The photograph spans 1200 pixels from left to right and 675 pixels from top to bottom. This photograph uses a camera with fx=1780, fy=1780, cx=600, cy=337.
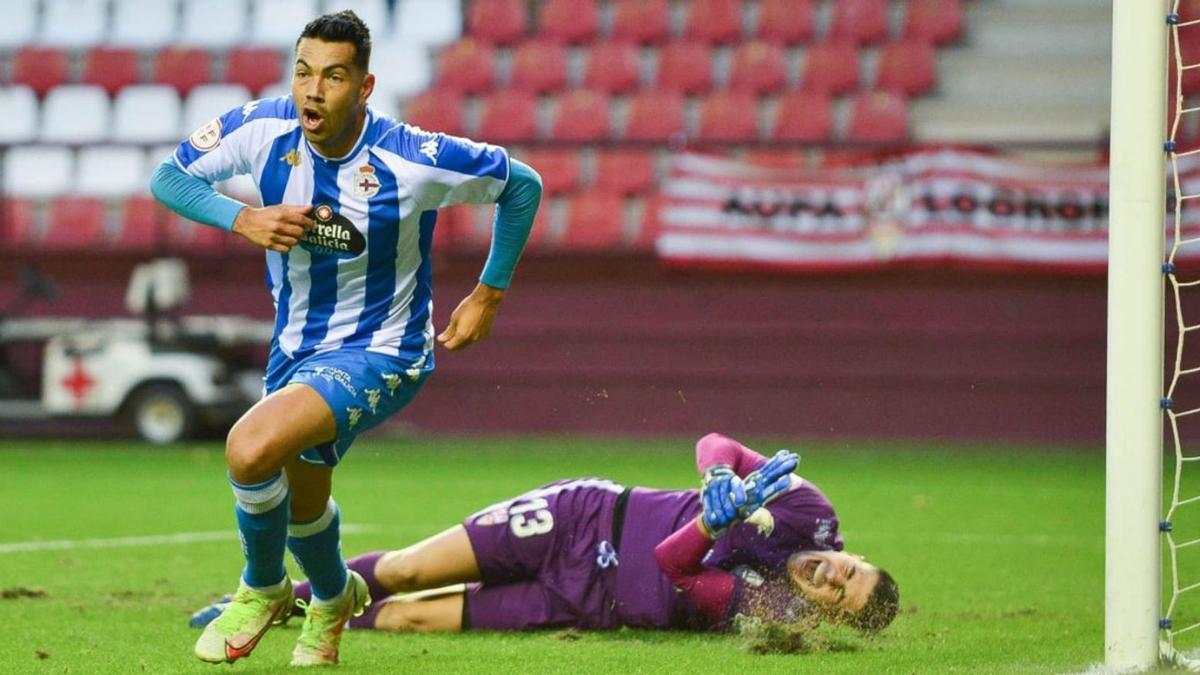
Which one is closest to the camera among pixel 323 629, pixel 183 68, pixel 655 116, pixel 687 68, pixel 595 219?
pixel 323 629

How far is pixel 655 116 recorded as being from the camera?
16953 millimetres

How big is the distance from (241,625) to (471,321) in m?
1.03

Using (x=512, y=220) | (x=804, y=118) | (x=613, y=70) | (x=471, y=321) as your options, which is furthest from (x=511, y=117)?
(x=471, y=321)

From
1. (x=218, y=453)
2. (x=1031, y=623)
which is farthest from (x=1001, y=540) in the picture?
(x=218, y=453)

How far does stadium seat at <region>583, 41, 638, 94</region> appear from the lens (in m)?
17.4

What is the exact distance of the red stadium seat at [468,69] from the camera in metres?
17.6

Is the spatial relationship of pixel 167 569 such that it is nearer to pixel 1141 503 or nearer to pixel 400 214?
pixel 400 214

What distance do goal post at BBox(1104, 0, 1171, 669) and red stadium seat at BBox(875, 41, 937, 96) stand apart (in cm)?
1289

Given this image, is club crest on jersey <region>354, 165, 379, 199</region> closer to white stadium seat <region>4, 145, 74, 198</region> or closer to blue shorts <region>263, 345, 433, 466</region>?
blue shorts <region>263, 345, 433, 466</region>

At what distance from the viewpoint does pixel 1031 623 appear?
5.76 m

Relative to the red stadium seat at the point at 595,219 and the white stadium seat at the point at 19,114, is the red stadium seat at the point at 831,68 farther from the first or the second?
the white stadium seat at the point at 19,114

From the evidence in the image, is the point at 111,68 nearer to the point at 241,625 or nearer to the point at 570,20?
the point at 570,20

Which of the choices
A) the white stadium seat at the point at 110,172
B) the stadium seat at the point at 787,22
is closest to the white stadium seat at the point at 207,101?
the white stadium seat at the point at 110,172

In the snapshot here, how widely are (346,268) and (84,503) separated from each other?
5.53 meters
